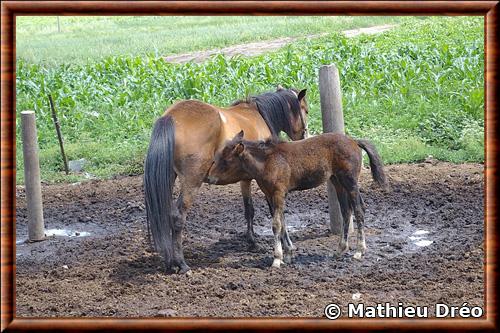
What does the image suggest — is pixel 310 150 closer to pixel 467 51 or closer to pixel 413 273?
pixel 413 273

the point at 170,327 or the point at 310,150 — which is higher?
→ the point at 310,150

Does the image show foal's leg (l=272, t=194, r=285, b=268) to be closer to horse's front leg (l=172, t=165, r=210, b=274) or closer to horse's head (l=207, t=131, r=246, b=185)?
horse's head (l=207, t=131, r=246, b=185)

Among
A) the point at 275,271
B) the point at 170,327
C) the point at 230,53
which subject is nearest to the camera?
the point at 170,327

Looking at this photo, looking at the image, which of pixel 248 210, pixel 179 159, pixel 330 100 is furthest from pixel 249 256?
pixel 330 100

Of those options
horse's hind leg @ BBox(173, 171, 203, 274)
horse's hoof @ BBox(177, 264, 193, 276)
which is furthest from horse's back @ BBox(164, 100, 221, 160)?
horse's hoof @ BBox(177, 264, 193, 276)

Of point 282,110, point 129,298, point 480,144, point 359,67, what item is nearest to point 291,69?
point 359,67

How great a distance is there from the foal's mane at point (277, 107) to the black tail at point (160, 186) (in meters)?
1.66

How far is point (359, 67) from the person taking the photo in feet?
53.9

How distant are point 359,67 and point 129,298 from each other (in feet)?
32.1

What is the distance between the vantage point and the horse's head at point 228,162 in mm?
8430

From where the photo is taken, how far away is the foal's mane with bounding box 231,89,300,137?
982 cm

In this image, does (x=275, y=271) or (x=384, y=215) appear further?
(x=384, y=215)

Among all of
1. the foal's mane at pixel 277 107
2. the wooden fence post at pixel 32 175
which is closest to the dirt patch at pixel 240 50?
the foal's mane at pixel 277 107

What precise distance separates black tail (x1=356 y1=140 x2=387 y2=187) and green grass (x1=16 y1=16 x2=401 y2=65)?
9166mm
